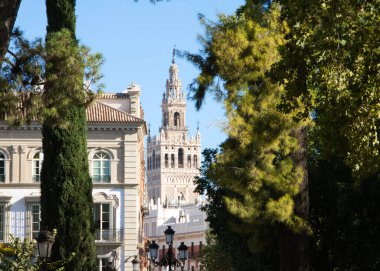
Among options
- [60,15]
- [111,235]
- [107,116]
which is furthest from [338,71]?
[107,116]

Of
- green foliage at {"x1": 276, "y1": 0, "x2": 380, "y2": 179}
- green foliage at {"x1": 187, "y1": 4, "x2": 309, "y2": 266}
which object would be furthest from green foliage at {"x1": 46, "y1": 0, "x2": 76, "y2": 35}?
green foliage at {"x1": 276, "y1": 0, "x2": 380, "y2": 179}

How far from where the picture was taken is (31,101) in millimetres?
18500

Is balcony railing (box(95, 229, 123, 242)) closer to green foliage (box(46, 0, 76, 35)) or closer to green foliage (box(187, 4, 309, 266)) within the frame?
green foliage (box(46, 0, 76, 35))

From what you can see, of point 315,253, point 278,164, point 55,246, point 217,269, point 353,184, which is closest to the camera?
point 278,164

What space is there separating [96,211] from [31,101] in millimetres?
38189

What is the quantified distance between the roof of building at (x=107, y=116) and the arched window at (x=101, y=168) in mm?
1744

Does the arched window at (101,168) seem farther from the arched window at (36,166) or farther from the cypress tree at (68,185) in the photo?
the cypress tree at (68,185)

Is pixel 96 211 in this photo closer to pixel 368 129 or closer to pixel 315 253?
pixel 315 253

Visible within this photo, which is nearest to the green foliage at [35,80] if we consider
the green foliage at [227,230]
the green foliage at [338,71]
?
the green foliage at [338,71]

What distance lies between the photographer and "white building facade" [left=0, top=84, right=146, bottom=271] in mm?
55969

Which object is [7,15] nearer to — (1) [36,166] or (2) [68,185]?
(2) [68,185]

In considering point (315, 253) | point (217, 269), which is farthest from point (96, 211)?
point (315, 253)

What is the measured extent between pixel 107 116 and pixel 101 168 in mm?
2710

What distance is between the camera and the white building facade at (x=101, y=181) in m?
56.0
